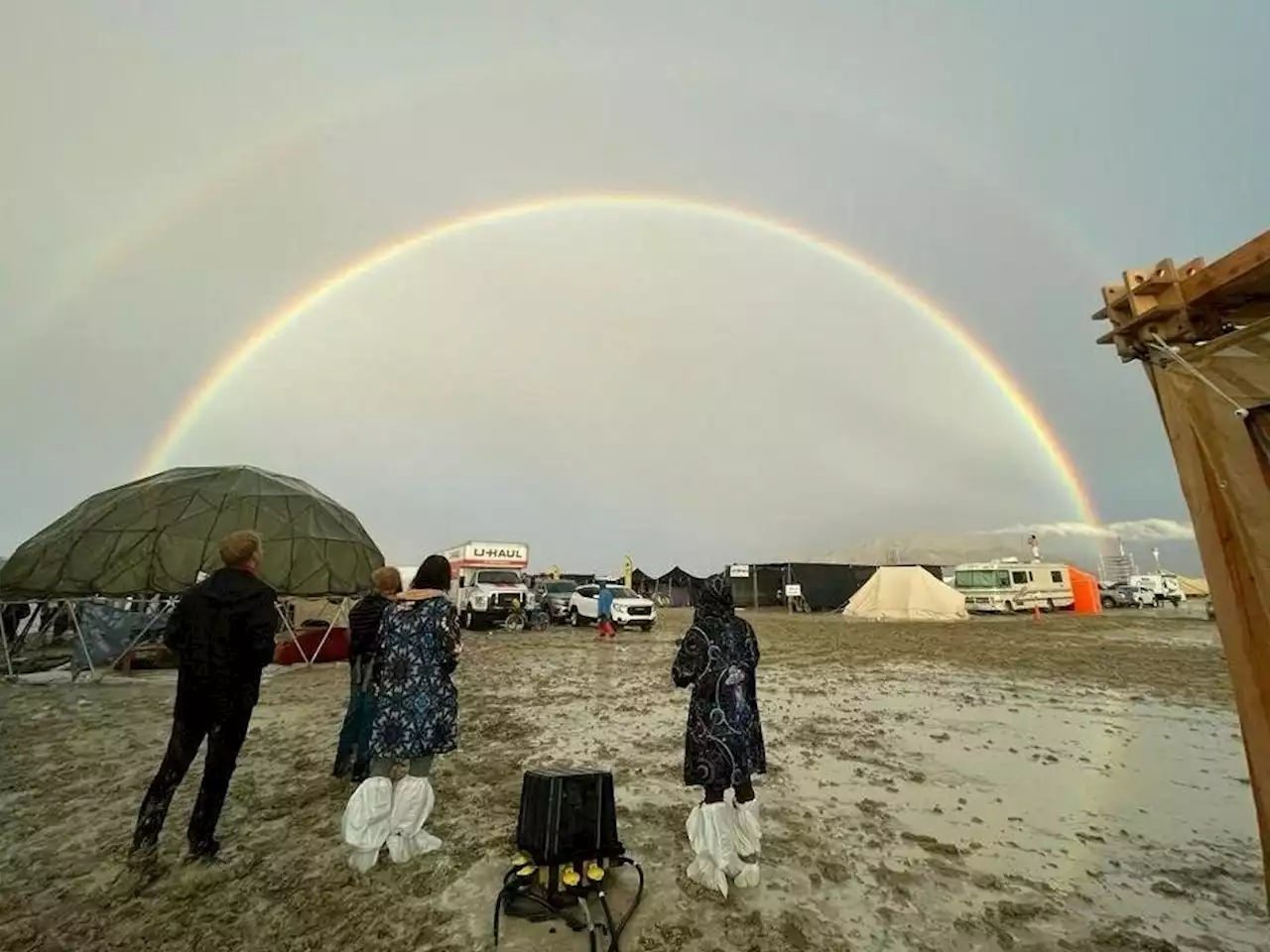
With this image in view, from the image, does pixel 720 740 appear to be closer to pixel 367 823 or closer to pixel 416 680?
pixel 416 680

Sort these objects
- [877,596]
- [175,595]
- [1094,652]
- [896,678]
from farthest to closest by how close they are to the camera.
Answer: [877,596] < [1094,652] < [175,595] < [896,678]

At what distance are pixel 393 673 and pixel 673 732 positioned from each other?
4710 mm

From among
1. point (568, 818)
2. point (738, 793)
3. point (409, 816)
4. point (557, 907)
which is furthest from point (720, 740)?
point (409, 816)

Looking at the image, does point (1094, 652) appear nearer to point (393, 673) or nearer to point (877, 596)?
point (877, 596)

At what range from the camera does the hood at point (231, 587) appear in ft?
13.8

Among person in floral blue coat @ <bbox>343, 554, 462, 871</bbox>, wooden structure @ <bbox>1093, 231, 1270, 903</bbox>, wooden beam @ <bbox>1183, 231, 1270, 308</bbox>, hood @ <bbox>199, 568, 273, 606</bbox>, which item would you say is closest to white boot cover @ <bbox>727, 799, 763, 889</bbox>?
person in floral blue coat @ <bbox>343, 554, 462, 871</bbox>

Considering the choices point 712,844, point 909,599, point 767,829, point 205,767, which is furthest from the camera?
point 909,599

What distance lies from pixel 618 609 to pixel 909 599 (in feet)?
58.4

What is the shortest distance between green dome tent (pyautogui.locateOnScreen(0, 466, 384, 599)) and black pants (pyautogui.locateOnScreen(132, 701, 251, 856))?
1169 cm

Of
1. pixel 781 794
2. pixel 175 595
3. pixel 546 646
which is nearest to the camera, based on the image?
pixel 781 794

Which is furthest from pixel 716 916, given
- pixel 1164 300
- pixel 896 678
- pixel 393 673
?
pixel 896 678

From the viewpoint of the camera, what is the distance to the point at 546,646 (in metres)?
19.2

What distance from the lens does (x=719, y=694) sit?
4.08 metres

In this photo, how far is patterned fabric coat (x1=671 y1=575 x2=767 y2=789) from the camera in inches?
156
